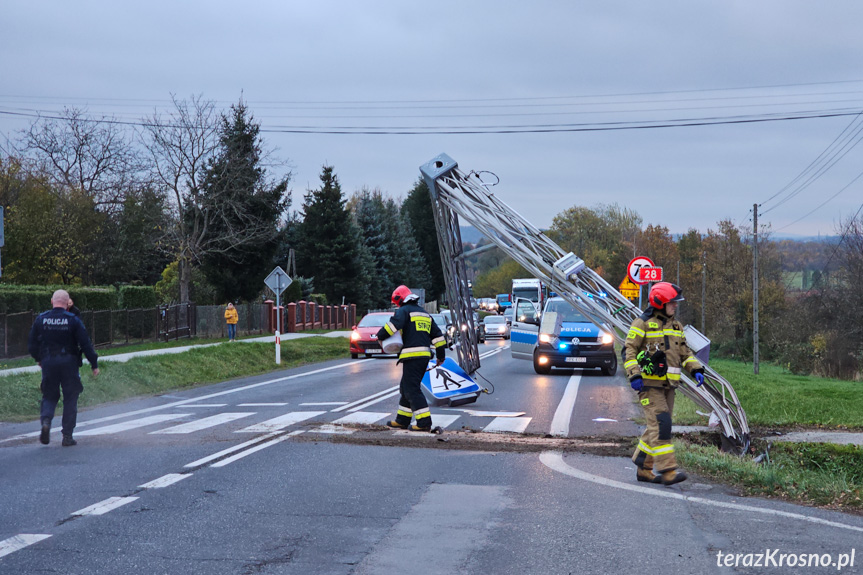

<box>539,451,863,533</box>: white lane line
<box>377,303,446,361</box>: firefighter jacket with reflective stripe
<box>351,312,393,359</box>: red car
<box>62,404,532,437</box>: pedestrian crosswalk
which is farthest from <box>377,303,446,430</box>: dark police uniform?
<box>351,312,393,359</box>: red car

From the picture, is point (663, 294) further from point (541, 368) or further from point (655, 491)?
point (541, 368)

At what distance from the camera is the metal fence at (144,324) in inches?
921

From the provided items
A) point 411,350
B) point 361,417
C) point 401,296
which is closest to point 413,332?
point 411,350

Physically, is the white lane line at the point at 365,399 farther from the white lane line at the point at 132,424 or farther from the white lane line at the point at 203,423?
the white lane line at the point at 132,424

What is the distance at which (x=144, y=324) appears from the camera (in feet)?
105

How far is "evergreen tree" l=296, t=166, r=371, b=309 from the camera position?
6612cm

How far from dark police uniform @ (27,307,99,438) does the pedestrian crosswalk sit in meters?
1.01

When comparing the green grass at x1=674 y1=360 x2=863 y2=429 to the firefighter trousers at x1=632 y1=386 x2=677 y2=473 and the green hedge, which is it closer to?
the firefighter trousers at x1=632 y1=386 x2=677 y2=473

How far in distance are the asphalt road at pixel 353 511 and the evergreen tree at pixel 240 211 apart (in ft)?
105

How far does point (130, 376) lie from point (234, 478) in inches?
480

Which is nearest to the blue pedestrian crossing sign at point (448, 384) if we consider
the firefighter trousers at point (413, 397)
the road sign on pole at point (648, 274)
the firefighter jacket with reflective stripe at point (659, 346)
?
the firefighter trousers at point (413, 397)

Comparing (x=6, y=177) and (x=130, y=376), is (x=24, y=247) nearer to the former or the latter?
(x=6, y=177)

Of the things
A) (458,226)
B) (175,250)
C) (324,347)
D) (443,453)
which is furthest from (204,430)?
(175,250)

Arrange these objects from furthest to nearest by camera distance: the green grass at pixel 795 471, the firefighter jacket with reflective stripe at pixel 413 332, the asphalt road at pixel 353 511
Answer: the firefighter jacket with reflective stripe at pixel 413 332, the green grass at pixel 795 471, the asphalt road at pixel 353 511
